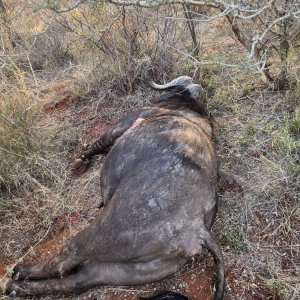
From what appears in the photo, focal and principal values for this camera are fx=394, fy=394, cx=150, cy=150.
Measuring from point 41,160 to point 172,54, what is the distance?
7.61ft

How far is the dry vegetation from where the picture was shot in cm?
287

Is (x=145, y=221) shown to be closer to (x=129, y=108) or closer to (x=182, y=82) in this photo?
(x=182, y=82)

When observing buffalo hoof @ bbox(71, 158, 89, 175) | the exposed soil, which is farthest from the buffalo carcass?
buffalo hoof @ bbox(71, 158, 89, 175)

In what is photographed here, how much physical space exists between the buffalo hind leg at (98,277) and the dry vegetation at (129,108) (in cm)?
12

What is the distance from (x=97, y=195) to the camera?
3.66m

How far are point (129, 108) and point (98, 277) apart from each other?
8.41 ft

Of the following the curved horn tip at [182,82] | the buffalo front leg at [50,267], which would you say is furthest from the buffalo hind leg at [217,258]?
the curved horn tip at [182,82]

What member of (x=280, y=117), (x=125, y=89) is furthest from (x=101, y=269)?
(x=125, y=89)

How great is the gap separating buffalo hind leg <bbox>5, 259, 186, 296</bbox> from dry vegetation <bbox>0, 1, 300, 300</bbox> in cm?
12

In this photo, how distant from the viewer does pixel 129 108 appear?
4824 millimetres

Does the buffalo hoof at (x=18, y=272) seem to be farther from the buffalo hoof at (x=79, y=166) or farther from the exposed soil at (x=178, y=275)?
the buffalo hoof at (x=79, y=166)

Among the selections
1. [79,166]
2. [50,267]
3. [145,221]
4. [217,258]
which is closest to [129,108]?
[79,166]

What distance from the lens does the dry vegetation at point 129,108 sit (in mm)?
2871

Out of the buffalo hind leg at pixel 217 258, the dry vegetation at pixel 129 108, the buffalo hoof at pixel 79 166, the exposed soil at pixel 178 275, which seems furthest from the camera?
the buffalo hoof at pixel 79 166
